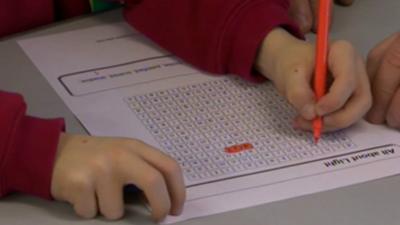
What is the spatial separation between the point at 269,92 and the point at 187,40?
0.38 ft

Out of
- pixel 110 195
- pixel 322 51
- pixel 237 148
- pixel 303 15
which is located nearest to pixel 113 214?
pixel 110 195

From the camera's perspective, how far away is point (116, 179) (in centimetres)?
64

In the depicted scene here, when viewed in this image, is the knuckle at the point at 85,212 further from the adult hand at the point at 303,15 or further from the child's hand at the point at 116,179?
the adult hand at the point at 303,15

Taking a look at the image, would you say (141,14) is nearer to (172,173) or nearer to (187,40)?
(187,40)

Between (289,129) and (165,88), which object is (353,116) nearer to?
(289,129)

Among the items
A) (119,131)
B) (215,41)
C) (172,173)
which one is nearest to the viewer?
(172,173)

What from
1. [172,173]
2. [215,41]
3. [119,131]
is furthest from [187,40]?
[172,173]

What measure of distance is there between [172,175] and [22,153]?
120 mm

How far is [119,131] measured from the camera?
75 centimetres

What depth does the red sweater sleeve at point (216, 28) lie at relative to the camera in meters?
0.84

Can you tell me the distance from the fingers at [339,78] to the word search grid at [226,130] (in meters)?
0.03

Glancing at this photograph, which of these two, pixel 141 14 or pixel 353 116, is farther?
pixel 141 14

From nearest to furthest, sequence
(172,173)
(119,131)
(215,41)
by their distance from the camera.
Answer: (172,173)
(119,131)
(215,41)

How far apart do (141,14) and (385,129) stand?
307mm
